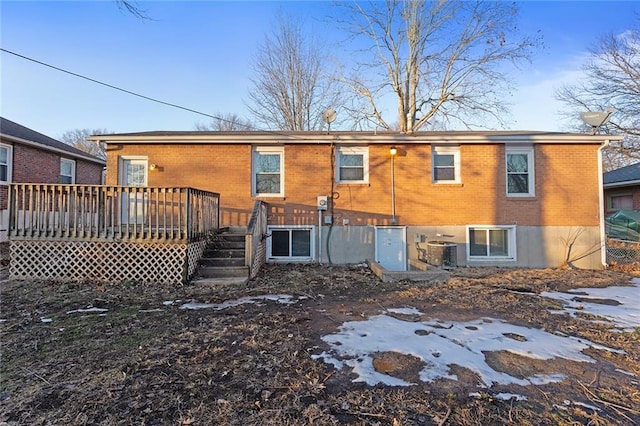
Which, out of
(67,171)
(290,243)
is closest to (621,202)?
(290,243)

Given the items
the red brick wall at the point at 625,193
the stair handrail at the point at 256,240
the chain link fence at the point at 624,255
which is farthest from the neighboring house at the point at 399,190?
the red brick wall at the point at 625,193

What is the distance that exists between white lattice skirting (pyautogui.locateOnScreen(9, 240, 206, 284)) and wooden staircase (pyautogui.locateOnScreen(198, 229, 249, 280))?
583 millimetres

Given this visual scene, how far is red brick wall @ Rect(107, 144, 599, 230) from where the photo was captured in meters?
9.73

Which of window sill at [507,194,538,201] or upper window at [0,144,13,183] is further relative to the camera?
upper window at [0,144,13,183]

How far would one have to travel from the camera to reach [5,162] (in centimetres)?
1196

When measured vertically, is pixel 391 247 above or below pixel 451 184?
below

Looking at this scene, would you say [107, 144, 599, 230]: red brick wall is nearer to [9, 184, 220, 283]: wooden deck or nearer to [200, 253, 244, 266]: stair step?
[200, 253, 244, 266]: stair step

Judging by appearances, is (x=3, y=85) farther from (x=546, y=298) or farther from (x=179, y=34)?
(x=546, y=298)

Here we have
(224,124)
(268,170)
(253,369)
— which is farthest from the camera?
(224,124)

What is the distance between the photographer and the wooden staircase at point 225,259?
7.18 meters

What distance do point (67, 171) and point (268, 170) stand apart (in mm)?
11787

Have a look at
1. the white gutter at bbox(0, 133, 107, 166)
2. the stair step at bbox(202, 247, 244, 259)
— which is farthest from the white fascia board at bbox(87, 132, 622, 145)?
the white gutter at bbox(0, 133, 107, 166)

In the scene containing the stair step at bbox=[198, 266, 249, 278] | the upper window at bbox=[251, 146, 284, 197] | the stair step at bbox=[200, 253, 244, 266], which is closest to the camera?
the stair step at bbox=[198, 266, 249, 278]

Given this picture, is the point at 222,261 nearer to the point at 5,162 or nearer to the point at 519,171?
the point at 519,171
